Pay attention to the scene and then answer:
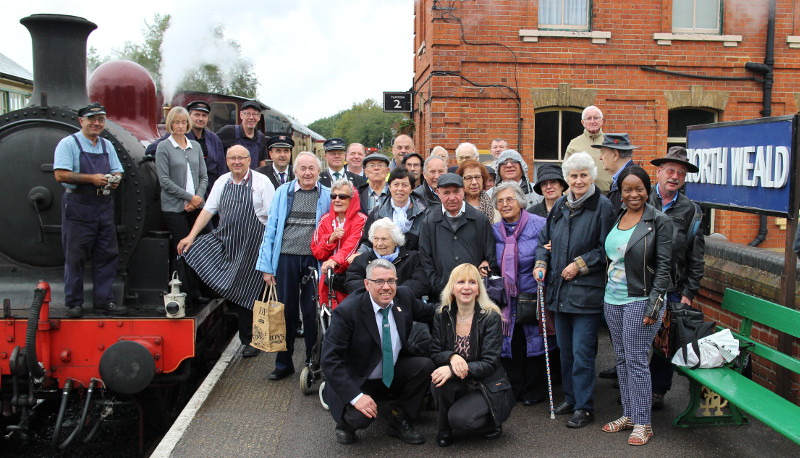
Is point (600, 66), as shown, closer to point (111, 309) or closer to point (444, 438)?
point (444, 438)

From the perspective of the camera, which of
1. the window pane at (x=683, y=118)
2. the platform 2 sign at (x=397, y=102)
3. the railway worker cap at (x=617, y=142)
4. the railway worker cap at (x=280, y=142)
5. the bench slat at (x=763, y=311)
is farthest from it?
the platform 2 sign at (x=397, y=102)

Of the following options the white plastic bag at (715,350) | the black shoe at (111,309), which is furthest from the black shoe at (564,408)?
the black shoe at (111,309)

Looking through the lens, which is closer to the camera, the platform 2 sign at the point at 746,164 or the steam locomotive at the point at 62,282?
the platform 2 sign at the point at 746,164

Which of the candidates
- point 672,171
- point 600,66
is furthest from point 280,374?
point 600,66

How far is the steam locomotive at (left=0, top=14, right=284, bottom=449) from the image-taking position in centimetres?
461

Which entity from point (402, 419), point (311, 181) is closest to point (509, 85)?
point (311, 181)

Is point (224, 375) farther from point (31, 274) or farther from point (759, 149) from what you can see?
point (759, 149)

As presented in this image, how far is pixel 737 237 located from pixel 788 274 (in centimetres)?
710

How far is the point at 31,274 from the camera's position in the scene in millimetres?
5281

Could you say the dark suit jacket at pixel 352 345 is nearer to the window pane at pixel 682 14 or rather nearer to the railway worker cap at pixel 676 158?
the railway worker cap at pixel 676 158

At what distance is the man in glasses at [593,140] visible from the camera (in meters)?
6.27

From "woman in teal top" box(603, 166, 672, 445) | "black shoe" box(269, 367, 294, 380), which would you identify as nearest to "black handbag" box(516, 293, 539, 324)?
"woman in teal top" box(603, 166, 672, 445)

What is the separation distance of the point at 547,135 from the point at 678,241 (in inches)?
263

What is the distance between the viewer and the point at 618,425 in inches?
176
